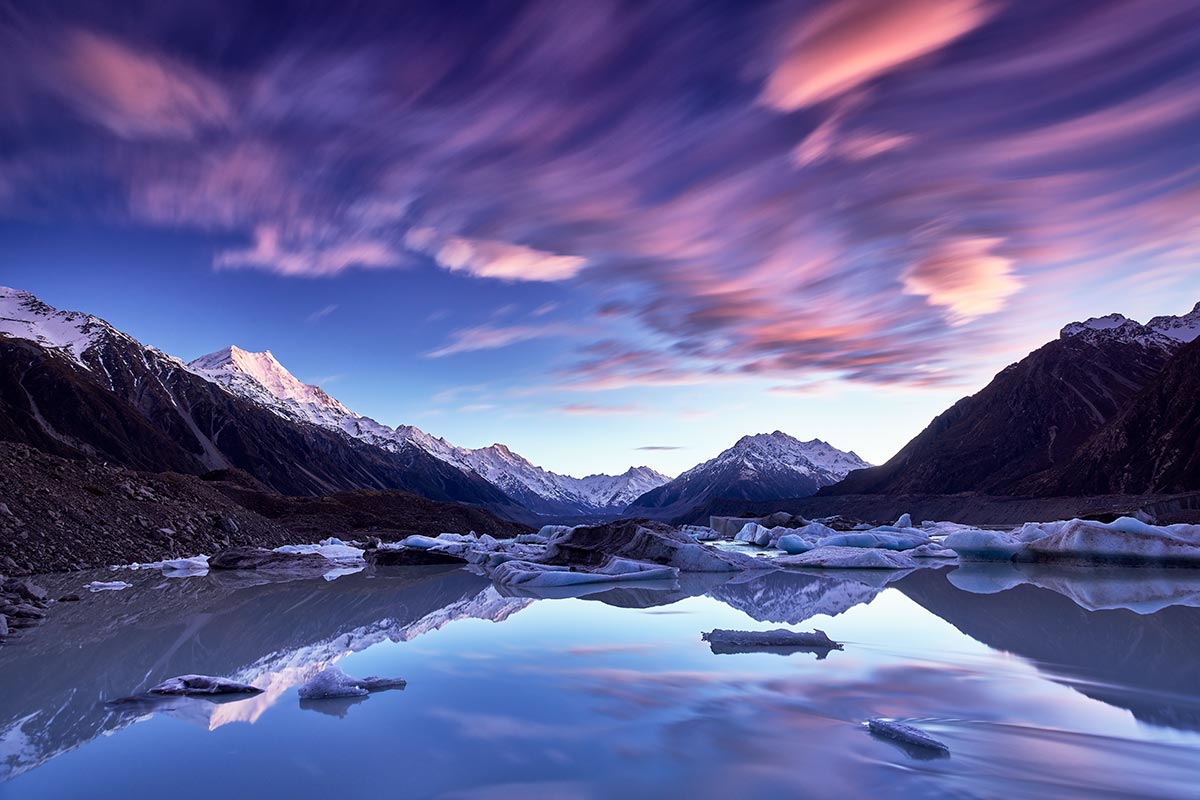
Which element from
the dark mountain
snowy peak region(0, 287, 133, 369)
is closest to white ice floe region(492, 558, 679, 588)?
the dark mountain

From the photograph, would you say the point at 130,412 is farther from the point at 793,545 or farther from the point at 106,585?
the point at 793,545

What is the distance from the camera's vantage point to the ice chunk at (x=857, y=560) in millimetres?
27609

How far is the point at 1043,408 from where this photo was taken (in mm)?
146500

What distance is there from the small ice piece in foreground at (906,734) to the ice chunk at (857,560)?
23.2 metres

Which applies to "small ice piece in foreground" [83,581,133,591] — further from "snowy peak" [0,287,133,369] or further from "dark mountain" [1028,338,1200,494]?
"snowy peak" [0,287,133,369]

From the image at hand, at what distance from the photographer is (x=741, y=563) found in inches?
1043

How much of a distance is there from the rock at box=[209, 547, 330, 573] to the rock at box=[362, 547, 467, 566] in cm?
287

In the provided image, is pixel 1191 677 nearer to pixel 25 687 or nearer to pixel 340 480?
pixel 25 687

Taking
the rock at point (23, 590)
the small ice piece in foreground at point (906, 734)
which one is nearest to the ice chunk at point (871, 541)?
the small ice piece in foreground at point (906, 734)

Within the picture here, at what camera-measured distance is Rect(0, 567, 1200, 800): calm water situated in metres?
4.86

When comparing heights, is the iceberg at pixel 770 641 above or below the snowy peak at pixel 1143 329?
below

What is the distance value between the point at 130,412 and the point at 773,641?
144089 millimetres

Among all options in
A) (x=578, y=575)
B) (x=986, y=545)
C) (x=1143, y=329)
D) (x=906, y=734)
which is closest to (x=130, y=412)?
(x=578, y=575)

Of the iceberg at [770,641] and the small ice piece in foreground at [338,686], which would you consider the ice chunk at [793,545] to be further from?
the small ice piece in foreground at [338,686]
